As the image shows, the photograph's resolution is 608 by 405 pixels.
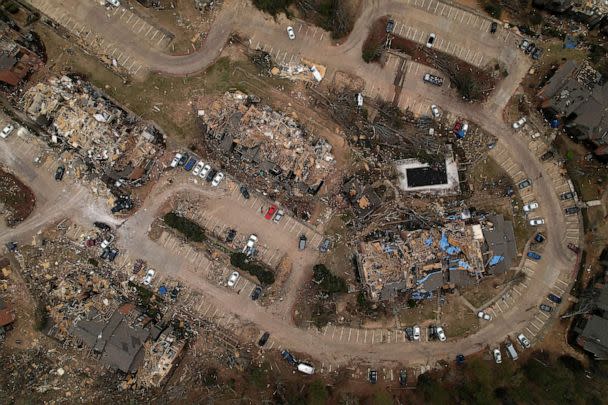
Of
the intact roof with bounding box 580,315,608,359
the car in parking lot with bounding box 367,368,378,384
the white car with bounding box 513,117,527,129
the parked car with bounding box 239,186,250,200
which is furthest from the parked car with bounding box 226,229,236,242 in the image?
the intact roof with bounding box 580,315,608,359

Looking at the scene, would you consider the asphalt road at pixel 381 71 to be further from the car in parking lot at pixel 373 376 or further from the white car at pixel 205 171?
the car in parking lot at pixel 373 376

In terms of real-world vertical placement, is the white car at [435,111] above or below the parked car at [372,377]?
above

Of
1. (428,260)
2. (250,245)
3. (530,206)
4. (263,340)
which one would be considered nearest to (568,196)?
(530,206)

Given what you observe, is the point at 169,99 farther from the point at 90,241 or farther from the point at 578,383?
the point at 578,383

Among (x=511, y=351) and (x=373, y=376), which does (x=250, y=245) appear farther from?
(x=511, y=351)

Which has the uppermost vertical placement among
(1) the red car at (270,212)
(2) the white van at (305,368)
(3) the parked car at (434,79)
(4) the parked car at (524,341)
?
(3) the parked car at (434,79)

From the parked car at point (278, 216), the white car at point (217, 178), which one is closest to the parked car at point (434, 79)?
the parked car at point (278, 216)
